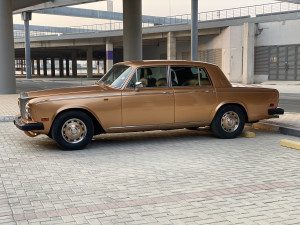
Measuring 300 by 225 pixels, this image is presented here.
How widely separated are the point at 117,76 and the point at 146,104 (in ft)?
2.98

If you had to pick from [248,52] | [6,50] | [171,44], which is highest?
[171,44]

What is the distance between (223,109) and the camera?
31.1 ft

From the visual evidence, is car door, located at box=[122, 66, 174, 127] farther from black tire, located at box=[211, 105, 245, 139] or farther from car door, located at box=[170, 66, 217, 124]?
black tire, located at box=[211, 105, 245, 139]

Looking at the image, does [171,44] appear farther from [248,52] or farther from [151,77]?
[151,77]

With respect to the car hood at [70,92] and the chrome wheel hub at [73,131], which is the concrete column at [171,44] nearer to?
the car hood at [70,92]

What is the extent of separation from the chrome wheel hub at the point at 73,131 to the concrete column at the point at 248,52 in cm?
3069

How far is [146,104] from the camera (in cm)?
874

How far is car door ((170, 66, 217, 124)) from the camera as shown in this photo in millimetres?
9070

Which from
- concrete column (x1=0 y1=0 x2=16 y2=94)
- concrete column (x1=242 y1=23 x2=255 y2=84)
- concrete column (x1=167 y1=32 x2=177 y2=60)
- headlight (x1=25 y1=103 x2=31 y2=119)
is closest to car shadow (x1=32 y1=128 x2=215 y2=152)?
headlight (x1=25 y1=103 x2=31 y2=119)

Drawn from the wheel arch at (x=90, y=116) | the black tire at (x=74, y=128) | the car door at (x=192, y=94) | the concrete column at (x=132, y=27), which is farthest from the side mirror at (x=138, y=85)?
the concrete column at (x=132, y=27)

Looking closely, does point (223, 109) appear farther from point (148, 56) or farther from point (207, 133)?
point (148, 56)

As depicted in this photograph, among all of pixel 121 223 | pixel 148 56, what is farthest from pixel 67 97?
pixel 148 56

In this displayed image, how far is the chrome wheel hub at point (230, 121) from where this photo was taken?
31.3ft

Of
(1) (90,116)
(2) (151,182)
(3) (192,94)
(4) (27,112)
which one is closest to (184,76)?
(3) (192,94)
